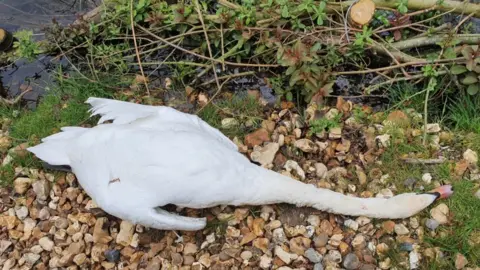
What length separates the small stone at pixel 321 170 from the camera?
3262mm

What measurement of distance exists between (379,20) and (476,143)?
1.02 m

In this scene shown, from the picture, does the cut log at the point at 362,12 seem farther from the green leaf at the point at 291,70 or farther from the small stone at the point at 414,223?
the small stone at the point at 414,223

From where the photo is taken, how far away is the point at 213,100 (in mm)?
3723

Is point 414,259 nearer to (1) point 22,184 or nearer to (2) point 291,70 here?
(2) point 291,70

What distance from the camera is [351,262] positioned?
2.92m

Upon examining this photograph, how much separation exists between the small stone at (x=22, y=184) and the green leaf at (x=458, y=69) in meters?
2.65

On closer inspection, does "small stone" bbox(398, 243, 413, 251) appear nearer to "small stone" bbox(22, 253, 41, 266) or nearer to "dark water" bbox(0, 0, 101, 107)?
"small stone" bbox(22, 253, 41, 266)

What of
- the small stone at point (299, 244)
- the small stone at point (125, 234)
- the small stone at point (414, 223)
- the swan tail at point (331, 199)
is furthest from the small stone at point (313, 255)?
the small stone at point (125, 234)

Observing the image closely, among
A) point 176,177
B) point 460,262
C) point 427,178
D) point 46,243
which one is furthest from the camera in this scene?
point 427,178

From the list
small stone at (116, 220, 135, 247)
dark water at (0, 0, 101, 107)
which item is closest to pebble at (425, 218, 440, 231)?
small stone at (116, 220, 135, 247)

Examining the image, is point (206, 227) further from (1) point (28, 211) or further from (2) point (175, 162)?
(1) point (28, 211)

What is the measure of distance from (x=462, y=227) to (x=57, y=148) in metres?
2.33

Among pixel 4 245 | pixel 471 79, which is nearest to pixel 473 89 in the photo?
pixel 471 79

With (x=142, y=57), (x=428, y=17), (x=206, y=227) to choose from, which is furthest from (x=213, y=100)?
(x=428, y=17)
